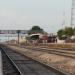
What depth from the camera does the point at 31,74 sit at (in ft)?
66.6

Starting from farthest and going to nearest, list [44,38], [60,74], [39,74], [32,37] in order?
[32,37] → [44,38] → [39,74] → [60,74]

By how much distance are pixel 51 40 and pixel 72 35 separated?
1066 centimetres

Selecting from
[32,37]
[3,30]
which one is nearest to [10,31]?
[3,30]

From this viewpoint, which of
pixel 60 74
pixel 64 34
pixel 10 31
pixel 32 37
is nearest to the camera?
pixel 60 74

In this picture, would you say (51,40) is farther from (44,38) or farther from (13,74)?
(13,74)

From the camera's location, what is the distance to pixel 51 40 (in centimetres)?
14800

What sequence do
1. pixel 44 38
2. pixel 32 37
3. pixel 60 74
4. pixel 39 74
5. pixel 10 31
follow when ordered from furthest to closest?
pixel 10 31, pixel 32 37, pixel 44 38, pixel 39 74, pixel 60 74

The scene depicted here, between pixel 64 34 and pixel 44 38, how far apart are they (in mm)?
13230

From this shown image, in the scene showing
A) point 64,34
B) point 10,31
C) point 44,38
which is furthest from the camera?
point 10,31

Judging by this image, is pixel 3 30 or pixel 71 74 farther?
pixel 3 30

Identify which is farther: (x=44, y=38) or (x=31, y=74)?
(x=44, y=38)

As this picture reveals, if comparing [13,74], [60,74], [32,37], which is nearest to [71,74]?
[60,74]

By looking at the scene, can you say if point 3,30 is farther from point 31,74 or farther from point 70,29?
point 31,74

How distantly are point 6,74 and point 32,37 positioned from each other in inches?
6295
